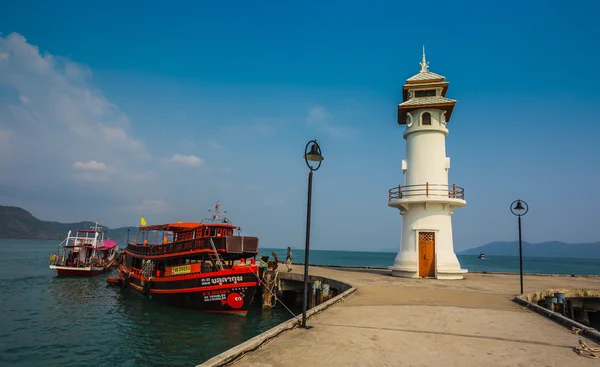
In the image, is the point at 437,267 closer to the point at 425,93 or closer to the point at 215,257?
the point at 425,93

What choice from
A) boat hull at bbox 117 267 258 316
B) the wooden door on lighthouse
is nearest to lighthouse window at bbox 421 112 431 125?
the wooden door on lighthouse

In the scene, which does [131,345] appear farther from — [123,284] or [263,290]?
[123,284]

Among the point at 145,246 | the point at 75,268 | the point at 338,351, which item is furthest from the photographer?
the point at 75,268

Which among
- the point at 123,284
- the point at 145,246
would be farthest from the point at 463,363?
the point at 123,284

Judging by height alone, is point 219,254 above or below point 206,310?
above

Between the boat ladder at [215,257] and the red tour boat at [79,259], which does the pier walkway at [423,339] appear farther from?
the red tour boat at [79,259]

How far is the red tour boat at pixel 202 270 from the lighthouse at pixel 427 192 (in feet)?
31.9

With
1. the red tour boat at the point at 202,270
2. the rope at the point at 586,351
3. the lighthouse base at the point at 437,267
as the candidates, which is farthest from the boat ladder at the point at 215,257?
the rope at the point at 586,351

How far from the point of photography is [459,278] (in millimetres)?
20984

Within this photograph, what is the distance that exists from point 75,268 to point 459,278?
3791 cm

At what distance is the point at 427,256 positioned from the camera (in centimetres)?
2119

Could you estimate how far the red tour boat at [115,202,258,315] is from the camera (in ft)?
58.1

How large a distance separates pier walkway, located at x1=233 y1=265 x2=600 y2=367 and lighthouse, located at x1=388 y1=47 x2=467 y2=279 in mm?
9526

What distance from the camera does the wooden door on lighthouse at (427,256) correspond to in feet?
69.2
